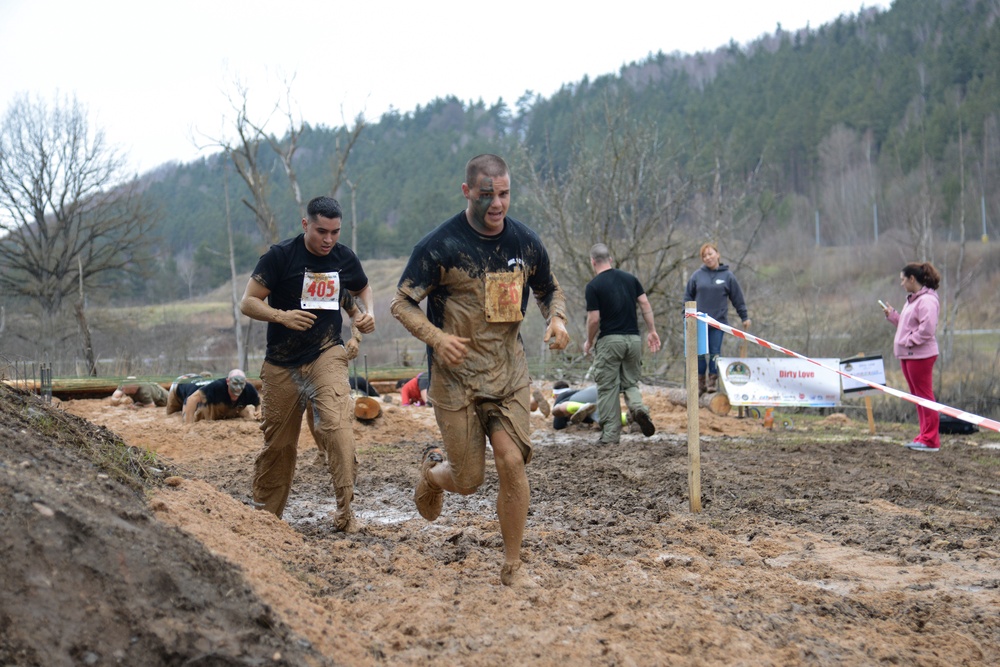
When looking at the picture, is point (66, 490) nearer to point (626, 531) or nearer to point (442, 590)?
point (442, 590)

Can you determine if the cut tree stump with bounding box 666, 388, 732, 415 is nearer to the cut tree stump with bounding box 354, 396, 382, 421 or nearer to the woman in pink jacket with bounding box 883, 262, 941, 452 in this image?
the woman in pink jacket with bounding box 883, 262, 941, 452

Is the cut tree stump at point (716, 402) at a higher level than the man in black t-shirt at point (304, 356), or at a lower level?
lower

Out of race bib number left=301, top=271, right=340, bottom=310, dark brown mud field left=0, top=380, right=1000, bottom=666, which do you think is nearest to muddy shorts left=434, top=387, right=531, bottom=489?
dark brown mud field left=0, top=380, right=1000, bottom=666

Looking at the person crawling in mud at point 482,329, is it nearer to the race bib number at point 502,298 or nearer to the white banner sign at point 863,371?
the race bib number at point 502,298

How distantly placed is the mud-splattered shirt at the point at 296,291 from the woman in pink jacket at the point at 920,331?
266 inches

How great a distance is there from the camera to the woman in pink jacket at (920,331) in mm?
10242

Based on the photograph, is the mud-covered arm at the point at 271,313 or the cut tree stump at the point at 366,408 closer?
the mud-covered arm at the point at 271,313

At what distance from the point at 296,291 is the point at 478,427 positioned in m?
2.12

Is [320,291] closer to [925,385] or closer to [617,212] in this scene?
[925,385]

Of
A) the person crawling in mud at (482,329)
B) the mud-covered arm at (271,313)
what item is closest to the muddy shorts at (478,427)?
the person crawling in mud at (482,329)

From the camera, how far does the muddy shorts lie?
4.86 meters

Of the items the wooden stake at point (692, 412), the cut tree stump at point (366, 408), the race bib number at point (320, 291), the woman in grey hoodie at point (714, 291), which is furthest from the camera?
the woman in grey hoodie at point (714, 291)

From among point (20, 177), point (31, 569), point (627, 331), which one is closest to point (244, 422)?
point (627, 331)

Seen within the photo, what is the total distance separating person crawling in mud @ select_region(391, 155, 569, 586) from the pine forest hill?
15.9 m
